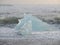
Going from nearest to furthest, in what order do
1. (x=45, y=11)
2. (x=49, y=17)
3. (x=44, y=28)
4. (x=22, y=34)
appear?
(x=22, y=34), (x=44, y=28), (x=49, y=17), (x=45, y=11)

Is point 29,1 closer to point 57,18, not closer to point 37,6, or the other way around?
point 37,6

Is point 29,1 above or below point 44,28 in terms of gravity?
above

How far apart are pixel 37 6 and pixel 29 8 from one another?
9 cm

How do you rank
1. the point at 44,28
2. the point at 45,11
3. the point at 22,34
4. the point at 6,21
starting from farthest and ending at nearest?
the point at 45,11
the point at 6,21
the point at 44,28
the point at 22,34

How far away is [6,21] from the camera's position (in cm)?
133

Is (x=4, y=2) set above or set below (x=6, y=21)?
above

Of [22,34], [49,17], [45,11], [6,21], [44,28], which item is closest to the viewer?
[22,34]

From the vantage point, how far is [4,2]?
163 cm

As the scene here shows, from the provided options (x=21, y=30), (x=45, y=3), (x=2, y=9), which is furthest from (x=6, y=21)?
(x=45, y=3)

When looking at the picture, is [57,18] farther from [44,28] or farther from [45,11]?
[44,28]

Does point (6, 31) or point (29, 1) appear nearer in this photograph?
point (6, 31)

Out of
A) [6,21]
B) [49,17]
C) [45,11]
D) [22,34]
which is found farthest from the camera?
[45,11]

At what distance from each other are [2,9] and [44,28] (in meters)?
0.64

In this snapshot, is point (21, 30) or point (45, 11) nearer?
point (21, 30)
